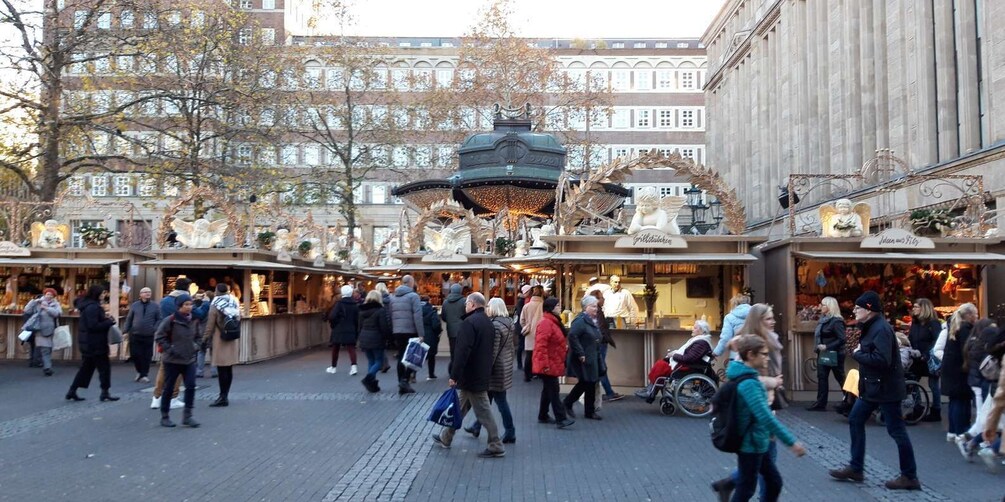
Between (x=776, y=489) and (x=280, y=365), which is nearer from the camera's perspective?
(x=776, y=489)

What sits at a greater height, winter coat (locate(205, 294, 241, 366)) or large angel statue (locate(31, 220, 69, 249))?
large angel statue (locate(31, 220, 69, 249))

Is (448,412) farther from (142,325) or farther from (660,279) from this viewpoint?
(142,325)

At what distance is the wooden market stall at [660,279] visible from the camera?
580 inches

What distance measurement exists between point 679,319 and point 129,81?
81.5ft

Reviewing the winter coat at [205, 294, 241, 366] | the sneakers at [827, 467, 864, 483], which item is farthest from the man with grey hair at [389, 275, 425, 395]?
the sneakers at [827, 467, 864, 483]

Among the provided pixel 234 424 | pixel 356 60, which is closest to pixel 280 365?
pixel 234 424

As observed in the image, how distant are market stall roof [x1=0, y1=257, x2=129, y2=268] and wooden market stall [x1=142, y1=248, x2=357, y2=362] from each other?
1.03 m

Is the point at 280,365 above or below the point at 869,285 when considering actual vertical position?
below

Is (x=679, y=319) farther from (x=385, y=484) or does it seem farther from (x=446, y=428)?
(x=385, y=484)

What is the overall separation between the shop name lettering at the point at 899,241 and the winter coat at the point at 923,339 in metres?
2.26

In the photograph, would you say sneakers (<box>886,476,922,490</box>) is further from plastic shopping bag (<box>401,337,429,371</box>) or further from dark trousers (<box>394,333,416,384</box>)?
dark trousers (<box>394,333,416,384</box>)

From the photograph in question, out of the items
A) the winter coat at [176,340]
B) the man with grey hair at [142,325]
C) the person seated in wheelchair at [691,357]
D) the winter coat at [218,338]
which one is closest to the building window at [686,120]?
the man with grey hair at [142,325]

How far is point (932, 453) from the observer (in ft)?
32.7

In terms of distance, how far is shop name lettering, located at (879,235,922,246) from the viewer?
14.3 meters
